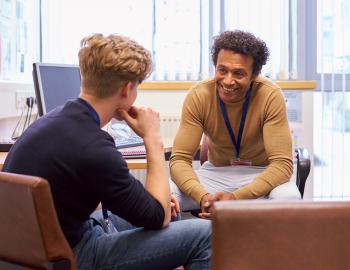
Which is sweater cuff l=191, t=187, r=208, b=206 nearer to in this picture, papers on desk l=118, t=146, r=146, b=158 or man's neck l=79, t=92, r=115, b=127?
papers on desk l=118, t=146, r=146, b=158

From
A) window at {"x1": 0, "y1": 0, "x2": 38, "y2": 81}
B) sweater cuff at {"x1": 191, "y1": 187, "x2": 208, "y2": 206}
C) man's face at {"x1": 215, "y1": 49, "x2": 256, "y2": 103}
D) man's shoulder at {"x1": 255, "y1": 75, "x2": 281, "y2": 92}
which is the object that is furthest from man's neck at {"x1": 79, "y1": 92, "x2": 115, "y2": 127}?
window at {"x1": 0, "y1": 0, "x2": 38, "y2": 81}

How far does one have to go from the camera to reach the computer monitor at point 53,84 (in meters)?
2.25

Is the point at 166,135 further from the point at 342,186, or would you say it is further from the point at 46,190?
the point at 46,190

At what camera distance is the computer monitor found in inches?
88.6

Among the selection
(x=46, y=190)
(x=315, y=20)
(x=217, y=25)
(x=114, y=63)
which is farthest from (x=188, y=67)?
(x=46, y=190)

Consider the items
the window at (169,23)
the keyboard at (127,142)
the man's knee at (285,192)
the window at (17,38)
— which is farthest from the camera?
the window at (169,23)

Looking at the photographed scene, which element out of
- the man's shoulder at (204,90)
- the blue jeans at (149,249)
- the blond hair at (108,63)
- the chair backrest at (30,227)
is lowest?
the blue jeans at (149,249)

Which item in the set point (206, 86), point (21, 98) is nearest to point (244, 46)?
point (206, 86)

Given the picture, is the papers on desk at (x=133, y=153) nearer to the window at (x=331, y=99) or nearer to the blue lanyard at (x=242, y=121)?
the blue lanyard at (x=242, y=121)

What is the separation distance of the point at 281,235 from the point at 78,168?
0.56 metres

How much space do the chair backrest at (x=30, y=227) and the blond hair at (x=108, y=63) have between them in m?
0.38

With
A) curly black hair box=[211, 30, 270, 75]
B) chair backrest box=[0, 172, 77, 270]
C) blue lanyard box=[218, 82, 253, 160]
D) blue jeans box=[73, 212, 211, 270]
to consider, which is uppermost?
curly black hair box=[211, 30, 270, 75]

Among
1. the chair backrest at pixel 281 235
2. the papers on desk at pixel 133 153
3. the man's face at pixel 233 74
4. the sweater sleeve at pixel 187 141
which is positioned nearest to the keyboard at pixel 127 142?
the papers on desk at pixel 133 153

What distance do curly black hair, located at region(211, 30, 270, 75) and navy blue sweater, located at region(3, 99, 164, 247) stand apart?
0.97 meters
